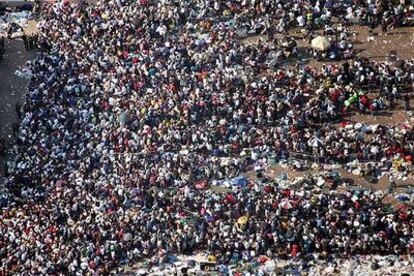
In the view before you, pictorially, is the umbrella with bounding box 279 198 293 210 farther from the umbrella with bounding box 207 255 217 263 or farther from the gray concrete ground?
the gray concrete ground

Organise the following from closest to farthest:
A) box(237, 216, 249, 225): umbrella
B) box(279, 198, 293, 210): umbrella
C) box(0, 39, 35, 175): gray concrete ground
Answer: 1. box(237, 216, 249, 225): umbrella
2. box(279, 198, 293, 210): umbrella
3. box(0, 39, 35, 175): gray concrete ground

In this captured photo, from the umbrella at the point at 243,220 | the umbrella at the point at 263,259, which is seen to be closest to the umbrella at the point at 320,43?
the umbrella at the point at 243,220

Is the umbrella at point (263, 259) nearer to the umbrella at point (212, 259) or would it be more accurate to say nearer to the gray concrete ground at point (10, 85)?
the umbrella at point (212, 259)

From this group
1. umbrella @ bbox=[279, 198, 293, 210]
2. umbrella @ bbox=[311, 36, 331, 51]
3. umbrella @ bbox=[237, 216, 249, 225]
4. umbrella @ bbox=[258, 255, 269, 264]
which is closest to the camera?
umbrella @ bbox=[258, 255, 269, 264]

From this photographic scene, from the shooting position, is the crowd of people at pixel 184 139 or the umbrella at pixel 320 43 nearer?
the crowd of people at pixel 184 139

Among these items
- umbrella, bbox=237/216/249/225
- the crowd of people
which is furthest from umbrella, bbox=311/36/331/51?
umbrella, bbox=237/216/249/225
